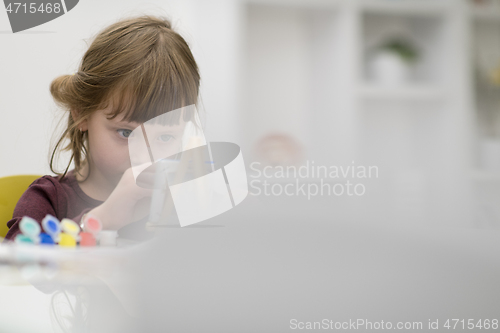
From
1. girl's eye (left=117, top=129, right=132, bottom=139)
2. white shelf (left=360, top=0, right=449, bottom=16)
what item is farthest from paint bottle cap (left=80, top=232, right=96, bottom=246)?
white shelf (left=360, top=0, right=449, bottom=16)

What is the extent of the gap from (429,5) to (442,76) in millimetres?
245

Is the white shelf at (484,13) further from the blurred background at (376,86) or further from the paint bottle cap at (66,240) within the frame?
the paint bottle cap at (66,240)

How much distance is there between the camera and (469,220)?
0.43 metres

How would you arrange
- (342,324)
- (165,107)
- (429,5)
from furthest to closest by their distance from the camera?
(429,5)
(165,107)
(342,324)

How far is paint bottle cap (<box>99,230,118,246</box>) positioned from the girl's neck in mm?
94

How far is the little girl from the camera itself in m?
0.40

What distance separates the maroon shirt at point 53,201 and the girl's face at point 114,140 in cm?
4

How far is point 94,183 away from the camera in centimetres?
46

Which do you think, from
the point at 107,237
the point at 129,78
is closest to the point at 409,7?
the point at 129,78

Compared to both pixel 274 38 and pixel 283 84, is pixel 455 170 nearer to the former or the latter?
pixel 283 84

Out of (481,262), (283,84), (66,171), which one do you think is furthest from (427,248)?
(283,84)

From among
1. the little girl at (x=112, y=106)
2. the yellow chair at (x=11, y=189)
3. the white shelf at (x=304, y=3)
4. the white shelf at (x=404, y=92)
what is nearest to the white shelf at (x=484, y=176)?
the white shelf at (x=404, y=92)

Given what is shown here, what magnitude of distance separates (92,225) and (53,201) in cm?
14

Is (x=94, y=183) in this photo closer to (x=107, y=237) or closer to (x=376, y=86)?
(x=107, y=237)
